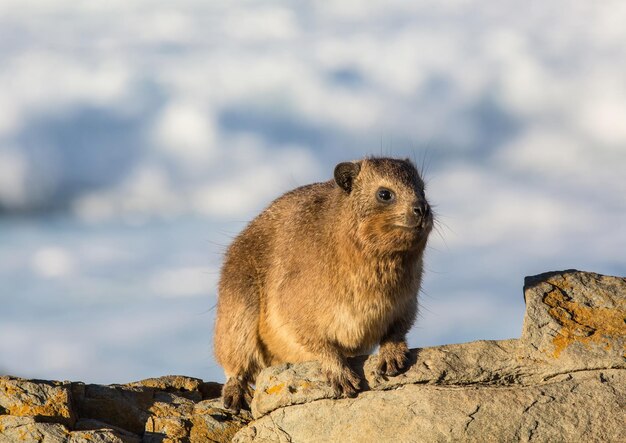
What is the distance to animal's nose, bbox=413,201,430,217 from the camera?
41.3 feet

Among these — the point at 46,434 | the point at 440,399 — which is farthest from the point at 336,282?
the point at 46,434

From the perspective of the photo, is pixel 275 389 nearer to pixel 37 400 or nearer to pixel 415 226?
pixel 415 226

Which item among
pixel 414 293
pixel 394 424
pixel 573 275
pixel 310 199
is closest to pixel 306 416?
pixel 394 424

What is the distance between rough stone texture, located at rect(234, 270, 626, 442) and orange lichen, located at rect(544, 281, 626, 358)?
0.01m

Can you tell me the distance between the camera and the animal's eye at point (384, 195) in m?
13.0

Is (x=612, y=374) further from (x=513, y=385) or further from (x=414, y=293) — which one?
(x=414, y=293)

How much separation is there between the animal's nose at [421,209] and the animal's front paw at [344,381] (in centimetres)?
221

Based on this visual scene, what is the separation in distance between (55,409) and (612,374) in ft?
23.8

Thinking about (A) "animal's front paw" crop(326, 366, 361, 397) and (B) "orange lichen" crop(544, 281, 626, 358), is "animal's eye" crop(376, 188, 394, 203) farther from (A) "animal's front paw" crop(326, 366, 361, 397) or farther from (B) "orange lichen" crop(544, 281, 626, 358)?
(B) "orange lichen" crop(544, 281, 626, 358)

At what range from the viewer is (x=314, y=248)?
1377cm

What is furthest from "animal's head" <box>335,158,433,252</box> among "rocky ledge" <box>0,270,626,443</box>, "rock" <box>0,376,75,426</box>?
"rock" <box>0,376,75,426</box>

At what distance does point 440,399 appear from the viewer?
1223cm

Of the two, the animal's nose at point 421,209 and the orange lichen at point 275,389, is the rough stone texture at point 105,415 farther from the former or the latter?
the animal's nose at point 421,209

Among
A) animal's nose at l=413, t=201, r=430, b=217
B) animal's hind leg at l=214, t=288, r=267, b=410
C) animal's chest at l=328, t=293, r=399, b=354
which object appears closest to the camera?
animal's nose at l=413, t=201, r=430, b=217
